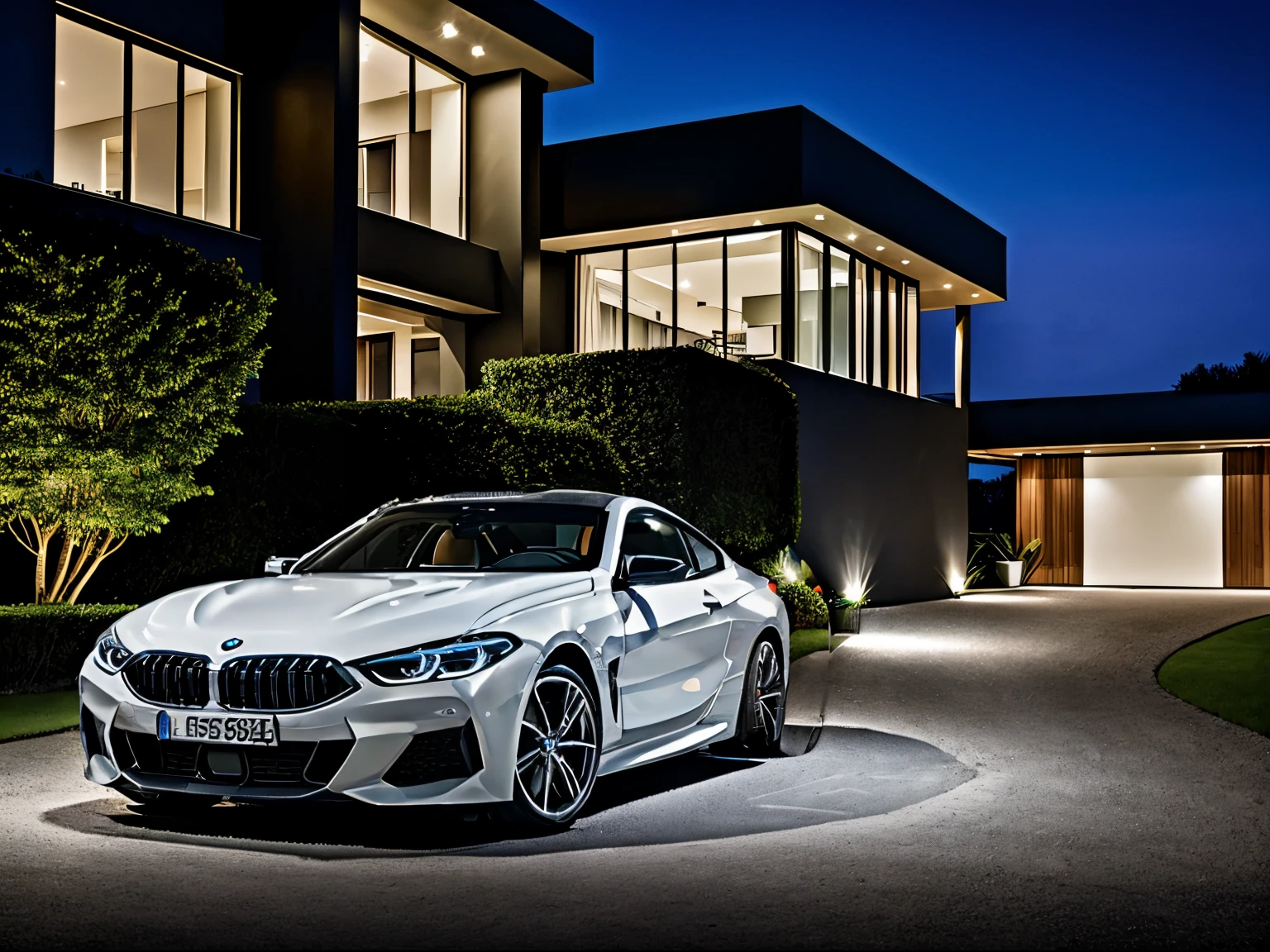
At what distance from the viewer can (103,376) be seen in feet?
37.6

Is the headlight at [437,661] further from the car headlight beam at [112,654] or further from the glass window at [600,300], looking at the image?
the glass window at [600,300]

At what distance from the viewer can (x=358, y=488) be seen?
47.9 ft

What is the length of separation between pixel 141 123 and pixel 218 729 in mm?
15453

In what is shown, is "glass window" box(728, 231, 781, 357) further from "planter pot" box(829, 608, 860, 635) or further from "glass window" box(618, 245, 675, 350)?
"planter pot" box(829, 608, 860, 635)

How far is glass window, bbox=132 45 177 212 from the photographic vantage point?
19.2 m

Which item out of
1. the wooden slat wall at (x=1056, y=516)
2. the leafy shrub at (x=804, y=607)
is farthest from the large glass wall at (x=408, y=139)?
the wooden slat wall at (x=1056, y=516)

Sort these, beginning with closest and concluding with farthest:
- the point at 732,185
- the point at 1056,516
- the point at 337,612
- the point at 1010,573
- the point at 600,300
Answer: the point at 337,612 → the point at 732,185 → the point at 600,300 → the point at 1010,573 → the point at 1056,516

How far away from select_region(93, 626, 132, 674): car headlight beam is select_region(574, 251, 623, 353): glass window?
21907 mm

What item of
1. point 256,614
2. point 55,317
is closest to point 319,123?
point 55,317

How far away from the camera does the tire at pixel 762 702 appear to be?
858 centimetres

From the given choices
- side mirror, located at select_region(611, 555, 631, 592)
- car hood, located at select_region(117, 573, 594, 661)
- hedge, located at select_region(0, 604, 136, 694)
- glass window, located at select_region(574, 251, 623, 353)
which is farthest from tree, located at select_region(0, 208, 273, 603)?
glass window, located at select_region(574, 251, 623, 353)

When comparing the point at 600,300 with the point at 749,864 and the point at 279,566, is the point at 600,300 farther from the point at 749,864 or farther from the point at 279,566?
the point at 749,864

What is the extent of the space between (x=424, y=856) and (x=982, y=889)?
2316 millimetres

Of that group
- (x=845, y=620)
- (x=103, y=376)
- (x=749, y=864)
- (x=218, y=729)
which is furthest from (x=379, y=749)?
(x=845, y=620)
